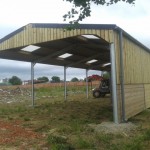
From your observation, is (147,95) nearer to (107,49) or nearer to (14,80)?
(107,49)

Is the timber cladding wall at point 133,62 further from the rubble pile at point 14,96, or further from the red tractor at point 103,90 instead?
the rubble pile at point 14,96

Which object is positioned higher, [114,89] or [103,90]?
[103,90]

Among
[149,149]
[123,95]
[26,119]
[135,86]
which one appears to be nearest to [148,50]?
[135,86]

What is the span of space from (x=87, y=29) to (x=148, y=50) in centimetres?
1118

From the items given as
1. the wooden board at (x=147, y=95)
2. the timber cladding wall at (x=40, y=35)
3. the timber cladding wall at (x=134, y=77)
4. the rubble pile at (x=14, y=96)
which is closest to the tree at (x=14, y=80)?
the rubble pile at (x=14, y=96)

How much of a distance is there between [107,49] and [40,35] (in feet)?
14.8

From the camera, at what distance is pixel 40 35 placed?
17078 mm

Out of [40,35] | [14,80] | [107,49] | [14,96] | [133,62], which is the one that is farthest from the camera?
[14,80]

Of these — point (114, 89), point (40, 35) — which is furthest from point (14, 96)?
point (114, 89)

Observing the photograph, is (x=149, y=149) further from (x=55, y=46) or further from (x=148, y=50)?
(x=148, y=50)

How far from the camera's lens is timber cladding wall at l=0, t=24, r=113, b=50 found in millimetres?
14648

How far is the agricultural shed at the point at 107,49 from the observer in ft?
48.1

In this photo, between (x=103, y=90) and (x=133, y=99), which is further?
(x=103, y=90)

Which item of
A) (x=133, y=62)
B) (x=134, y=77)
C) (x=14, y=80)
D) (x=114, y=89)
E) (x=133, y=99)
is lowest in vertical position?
(x=133, y=99)
